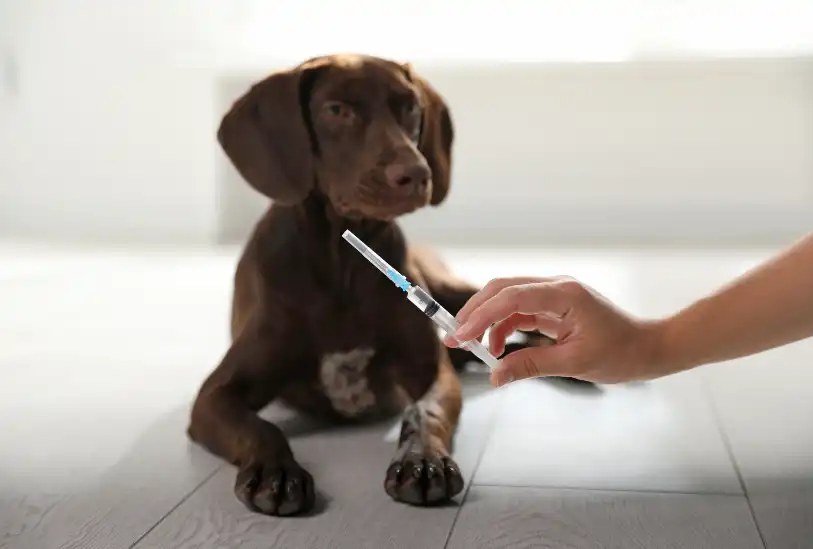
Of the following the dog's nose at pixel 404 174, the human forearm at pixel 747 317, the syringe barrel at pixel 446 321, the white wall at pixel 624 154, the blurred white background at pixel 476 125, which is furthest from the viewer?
the white wall at pixel 624 154

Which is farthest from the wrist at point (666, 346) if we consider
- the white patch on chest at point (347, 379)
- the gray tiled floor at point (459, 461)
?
the white patch on chest at point (347, 379)

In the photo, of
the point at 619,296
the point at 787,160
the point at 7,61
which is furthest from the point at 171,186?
the point at 787,160

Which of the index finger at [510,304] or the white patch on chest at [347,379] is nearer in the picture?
the index finger at [510,304]

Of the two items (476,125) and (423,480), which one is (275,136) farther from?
(476,125)

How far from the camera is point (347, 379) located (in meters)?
1.67

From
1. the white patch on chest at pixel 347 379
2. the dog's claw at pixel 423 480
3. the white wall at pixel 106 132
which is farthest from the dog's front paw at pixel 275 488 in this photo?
the white wall at pixel 106 132

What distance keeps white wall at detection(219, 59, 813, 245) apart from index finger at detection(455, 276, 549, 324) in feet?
11.9

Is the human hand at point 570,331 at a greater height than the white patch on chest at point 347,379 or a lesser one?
greater

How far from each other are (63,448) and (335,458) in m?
0.42

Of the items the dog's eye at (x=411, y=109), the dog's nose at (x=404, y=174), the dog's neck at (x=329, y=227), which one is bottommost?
the dog's neck at (x=329, y=227)

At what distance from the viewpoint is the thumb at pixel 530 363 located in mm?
1009

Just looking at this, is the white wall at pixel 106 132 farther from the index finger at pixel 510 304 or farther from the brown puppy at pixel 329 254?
the index finger at pixel 510 304

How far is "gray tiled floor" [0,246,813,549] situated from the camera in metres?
1.21

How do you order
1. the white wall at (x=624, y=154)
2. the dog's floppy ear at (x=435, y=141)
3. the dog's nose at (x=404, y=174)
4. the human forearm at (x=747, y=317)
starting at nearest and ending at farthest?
the human forearm at (x=747, y=317) < the dog's nose at (x=404, y=174) < the dog's floppy ear at (x=435, y=141) < the white wall at (x=624, y=154)
